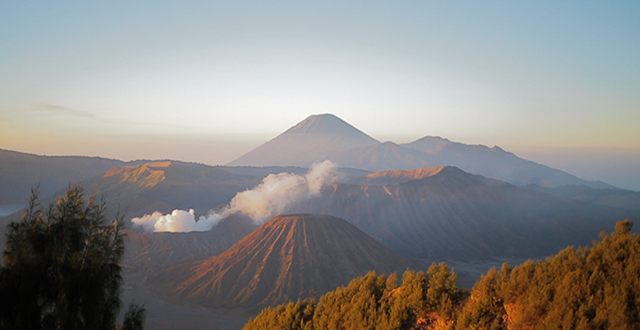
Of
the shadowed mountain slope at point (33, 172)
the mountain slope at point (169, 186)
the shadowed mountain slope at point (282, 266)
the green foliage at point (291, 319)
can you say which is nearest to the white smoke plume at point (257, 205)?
the mountain slope at point (169, 186)

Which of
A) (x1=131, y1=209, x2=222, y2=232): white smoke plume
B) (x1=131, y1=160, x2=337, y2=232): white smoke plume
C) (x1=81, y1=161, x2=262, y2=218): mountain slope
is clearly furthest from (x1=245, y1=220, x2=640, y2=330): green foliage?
(x1=81, y1=161, x2=262, y2=218): mountain slope

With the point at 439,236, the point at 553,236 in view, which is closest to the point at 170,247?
the point at 439,236

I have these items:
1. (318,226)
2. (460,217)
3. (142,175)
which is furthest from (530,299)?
(142,175)

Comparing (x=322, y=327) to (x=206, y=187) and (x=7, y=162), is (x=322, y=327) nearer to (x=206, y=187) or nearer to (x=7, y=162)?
(x=206, y=187)

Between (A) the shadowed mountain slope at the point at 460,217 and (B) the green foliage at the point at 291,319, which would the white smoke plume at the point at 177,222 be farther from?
(B) the green foliage at the point at 291,319

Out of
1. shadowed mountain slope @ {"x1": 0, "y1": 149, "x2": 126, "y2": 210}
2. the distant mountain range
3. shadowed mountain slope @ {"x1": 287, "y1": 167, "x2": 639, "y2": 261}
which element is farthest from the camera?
shadowed mountain slope @ {"x1": 0, "y1": 149, "x2": 126, "y2": 210}

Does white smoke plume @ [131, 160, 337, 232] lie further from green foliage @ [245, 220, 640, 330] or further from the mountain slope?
green foliage @ [245, 220, 640, 330]
